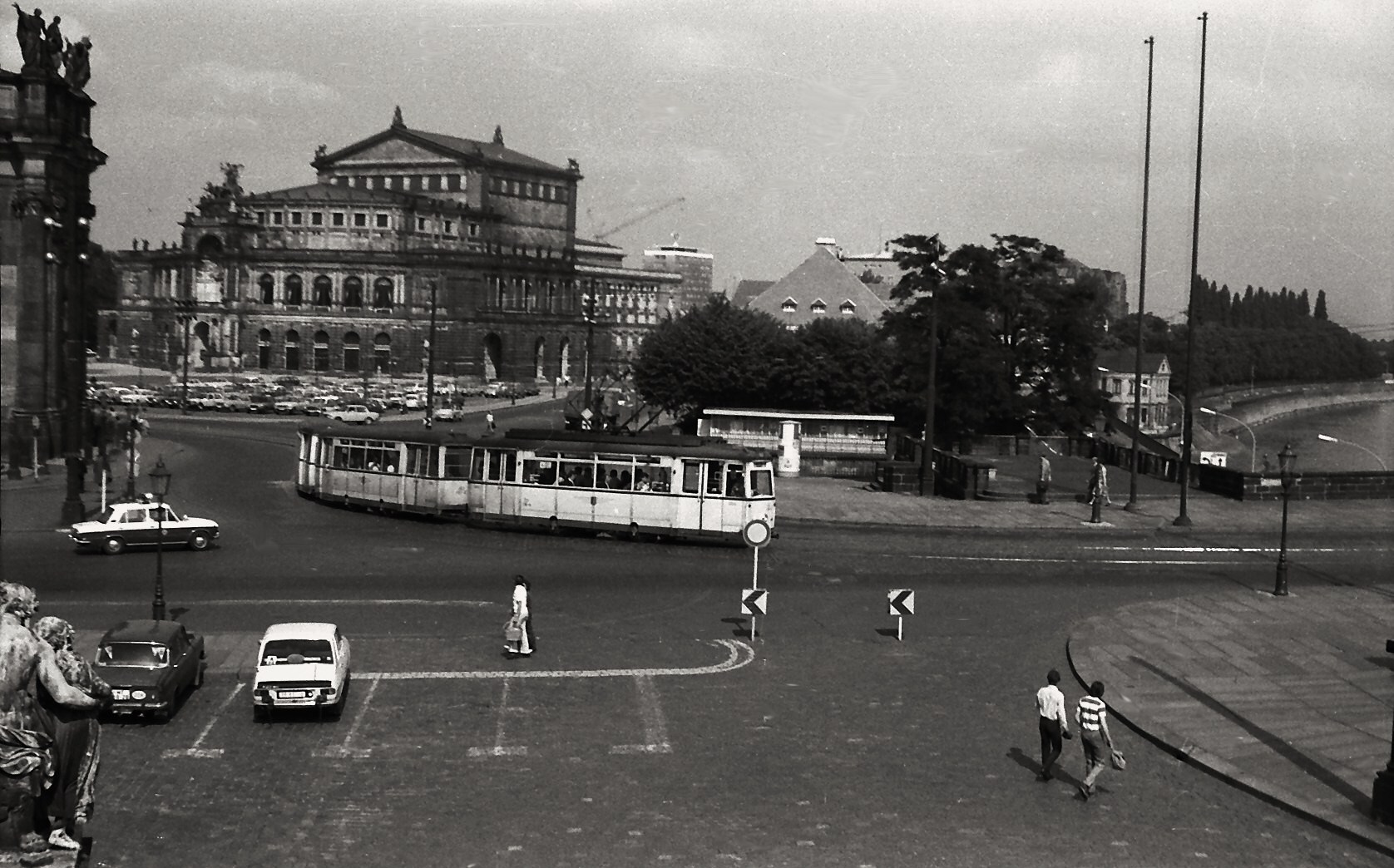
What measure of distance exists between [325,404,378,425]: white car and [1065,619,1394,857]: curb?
6930 cm

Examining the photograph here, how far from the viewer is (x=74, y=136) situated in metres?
56.3

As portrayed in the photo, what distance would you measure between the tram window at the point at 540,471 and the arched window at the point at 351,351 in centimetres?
10675

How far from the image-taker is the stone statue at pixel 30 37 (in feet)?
170

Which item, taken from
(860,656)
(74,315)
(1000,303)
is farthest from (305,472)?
(1000,303)

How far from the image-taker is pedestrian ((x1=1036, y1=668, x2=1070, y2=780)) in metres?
17.7

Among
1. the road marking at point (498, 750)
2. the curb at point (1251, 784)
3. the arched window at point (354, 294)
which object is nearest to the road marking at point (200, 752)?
the road marking at point (498, 750)

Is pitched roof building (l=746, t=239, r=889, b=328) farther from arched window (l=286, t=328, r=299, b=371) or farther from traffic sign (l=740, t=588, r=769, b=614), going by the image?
traffic sign (l=740, t=588, r=769, b=614)

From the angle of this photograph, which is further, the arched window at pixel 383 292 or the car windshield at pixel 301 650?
the arched window at pixel 383 292

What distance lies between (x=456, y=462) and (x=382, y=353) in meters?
104

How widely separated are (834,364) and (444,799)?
61.4 metres

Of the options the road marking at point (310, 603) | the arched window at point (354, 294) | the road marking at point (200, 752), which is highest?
the arched window at point (354, 294)

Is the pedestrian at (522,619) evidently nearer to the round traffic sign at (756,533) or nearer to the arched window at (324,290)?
the round traffic sign at (756,533)

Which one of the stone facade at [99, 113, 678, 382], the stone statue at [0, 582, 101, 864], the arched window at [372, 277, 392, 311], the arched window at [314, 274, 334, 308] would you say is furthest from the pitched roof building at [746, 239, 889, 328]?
the stone statue at [0, 582, 101, 864]

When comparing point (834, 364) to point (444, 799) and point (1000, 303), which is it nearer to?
point (1000, 303)
